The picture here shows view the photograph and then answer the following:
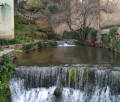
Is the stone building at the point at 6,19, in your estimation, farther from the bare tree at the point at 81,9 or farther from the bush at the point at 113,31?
the bush at the point at 113,31

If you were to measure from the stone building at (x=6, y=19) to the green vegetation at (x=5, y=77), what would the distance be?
8323 millimetres

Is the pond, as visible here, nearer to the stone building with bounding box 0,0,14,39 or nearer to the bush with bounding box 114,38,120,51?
the bush with bounding box 114,38,120,51

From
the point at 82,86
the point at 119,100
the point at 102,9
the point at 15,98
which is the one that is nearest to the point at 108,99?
the point at 119,100

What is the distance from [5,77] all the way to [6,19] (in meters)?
9.20

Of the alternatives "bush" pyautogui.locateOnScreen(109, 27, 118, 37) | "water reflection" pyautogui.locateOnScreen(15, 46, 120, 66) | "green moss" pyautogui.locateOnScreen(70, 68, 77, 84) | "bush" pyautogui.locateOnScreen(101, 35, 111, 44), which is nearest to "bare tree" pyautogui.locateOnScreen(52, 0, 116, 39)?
"bush" pyautogui.locateOnScreen(101, 35, 111, 44)

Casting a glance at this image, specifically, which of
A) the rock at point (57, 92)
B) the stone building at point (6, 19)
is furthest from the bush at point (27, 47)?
the rock at point (57, 92)

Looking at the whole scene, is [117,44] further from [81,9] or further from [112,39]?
[81,9]

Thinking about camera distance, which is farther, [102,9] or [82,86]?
[102,9]

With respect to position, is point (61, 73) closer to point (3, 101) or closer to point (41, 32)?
point (3, 101)

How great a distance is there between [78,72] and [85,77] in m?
0.39

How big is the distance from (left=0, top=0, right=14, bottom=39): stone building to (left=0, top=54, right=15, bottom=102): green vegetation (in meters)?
8.32

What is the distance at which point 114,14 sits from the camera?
22531 millimetres

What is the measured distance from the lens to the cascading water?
8844 millimetres

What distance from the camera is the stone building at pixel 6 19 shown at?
54.9 ft
